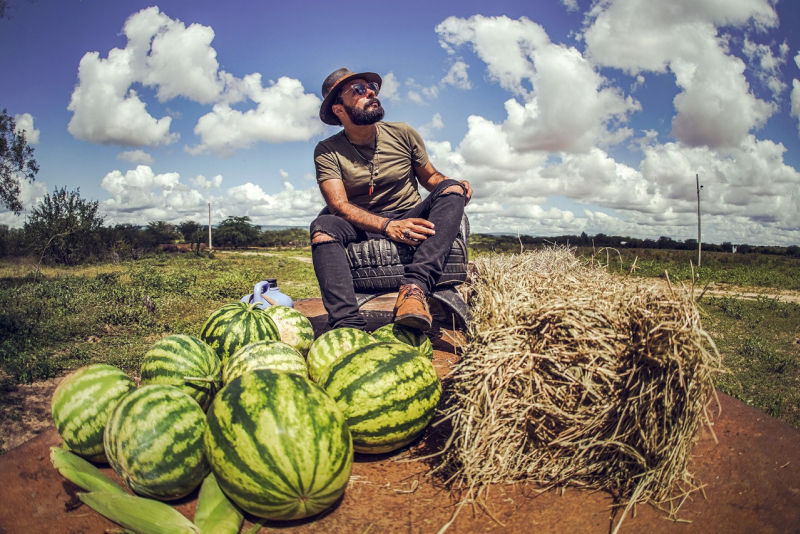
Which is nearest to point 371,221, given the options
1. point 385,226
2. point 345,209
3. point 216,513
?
point 385,226

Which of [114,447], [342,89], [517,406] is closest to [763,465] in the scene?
[517,406]

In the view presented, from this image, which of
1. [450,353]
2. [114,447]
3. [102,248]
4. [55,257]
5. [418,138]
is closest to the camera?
[114,447]

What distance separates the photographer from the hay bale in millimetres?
1667

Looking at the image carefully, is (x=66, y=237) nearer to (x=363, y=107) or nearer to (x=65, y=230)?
(x=65, y=230)

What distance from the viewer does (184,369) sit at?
2154 millimetres

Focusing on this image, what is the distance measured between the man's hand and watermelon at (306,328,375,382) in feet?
4.02

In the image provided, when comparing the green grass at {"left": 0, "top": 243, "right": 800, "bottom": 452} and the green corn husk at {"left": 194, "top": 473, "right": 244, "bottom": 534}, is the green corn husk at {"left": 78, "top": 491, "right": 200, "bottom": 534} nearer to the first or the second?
the green corn husk at {"left": 194, "top": 473, "right": 244, "bottom": 534}

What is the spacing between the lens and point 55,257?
23.7 m

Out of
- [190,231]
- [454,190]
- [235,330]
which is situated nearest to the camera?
[235,330]

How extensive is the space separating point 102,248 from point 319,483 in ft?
99.3

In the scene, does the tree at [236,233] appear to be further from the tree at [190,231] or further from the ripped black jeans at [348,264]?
the ripped black jeans at [348,264]

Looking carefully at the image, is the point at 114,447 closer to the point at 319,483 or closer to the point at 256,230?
the point at 319,483

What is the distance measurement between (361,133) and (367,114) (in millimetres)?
222

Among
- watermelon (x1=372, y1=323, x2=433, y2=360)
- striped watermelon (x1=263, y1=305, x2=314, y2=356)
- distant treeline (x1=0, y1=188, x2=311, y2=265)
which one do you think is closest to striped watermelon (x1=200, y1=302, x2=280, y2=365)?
striped watermelon (x1=263, y1=305, x2=314, y2=356)
